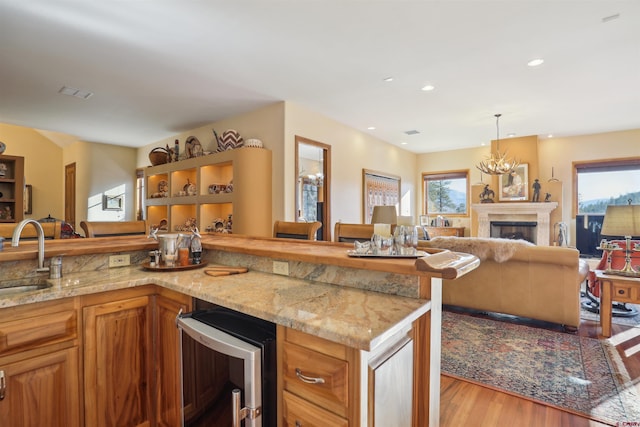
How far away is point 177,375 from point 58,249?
3.29ft

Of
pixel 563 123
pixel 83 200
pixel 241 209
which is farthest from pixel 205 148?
pixel 563 123

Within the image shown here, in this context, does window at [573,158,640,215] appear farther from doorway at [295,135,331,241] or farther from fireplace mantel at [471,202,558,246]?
doorway at [295,135,331,241]

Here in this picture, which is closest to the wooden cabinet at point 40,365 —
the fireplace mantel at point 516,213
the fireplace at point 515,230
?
the fireplace mantel at point 516,213

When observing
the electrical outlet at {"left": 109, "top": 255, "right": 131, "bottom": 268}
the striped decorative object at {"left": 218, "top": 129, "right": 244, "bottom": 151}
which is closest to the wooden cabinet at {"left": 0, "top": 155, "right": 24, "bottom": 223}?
the striped decorative object at {"left": 218, "top": 129, "right": 244, "bottom": 151}

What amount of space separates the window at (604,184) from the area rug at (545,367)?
→ 4.99 meters

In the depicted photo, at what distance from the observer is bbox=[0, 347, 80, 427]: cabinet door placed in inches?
51.9

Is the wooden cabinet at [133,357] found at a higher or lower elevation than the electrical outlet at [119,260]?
lower

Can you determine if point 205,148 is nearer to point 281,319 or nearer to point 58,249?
point 58,249

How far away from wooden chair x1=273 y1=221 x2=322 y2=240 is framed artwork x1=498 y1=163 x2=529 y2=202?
19.0 feet

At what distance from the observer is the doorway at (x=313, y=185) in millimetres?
5047

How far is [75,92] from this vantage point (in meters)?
4.09

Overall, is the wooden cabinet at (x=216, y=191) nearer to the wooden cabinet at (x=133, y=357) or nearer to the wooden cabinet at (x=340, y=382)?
the wooden cabinet at (x=133, y=357)

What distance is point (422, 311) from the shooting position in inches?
47.9

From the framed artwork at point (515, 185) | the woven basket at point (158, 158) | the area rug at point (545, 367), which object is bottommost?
the area rug at point (545, 367)
